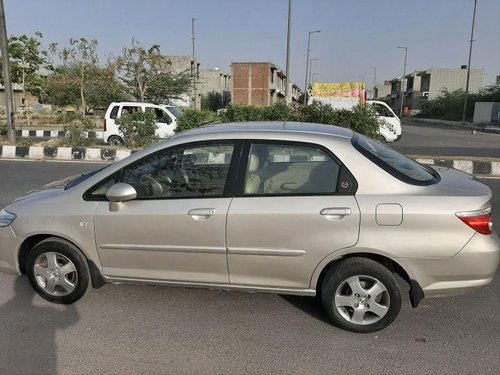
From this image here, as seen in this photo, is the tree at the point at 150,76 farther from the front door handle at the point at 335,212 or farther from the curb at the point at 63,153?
the front door handle at the point at 335,212

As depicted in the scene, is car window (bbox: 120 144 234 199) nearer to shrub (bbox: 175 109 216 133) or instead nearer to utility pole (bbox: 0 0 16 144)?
shrub (bbox: 175 109 216 133)

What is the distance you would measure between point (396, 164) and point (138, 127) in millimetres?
9714

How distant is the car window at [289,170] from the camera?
3061 mm

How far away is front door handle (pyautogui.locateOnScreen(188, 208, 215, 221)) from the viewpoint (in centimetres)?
309

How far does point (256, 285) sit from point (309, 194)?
2.62ft

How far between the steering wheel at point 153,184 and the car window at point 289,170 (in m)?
0.69

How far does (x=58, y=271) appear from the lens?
11.4 ft

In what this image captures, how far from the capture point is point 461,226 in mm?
2854

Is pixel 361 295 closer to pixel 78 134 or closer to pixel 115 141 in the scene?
pixel 78 134

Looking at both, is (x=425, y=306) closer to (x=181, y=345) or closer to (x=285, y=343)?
(x=285, y=343)

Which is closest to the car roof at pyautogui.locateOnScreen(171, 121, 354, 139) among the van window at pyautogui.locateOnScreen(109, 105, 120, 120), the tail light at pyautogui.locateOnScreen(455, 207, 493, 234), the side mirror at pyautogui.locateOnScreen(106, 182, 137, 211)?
the side mirror at pyautogui.locateOnScreen(106, 182, 137, 211)

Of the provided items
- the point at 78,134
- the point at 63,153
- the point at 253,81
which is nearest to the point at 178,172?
the point at 63,153

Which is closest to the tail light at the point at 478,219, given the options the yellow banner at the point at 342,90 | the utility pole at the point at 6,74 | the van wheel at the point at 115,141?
the van wheel at the point at 115,141

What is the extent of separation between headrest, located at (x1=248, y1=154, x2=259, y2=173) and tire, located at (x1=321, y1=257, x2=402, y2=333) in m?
0.92
